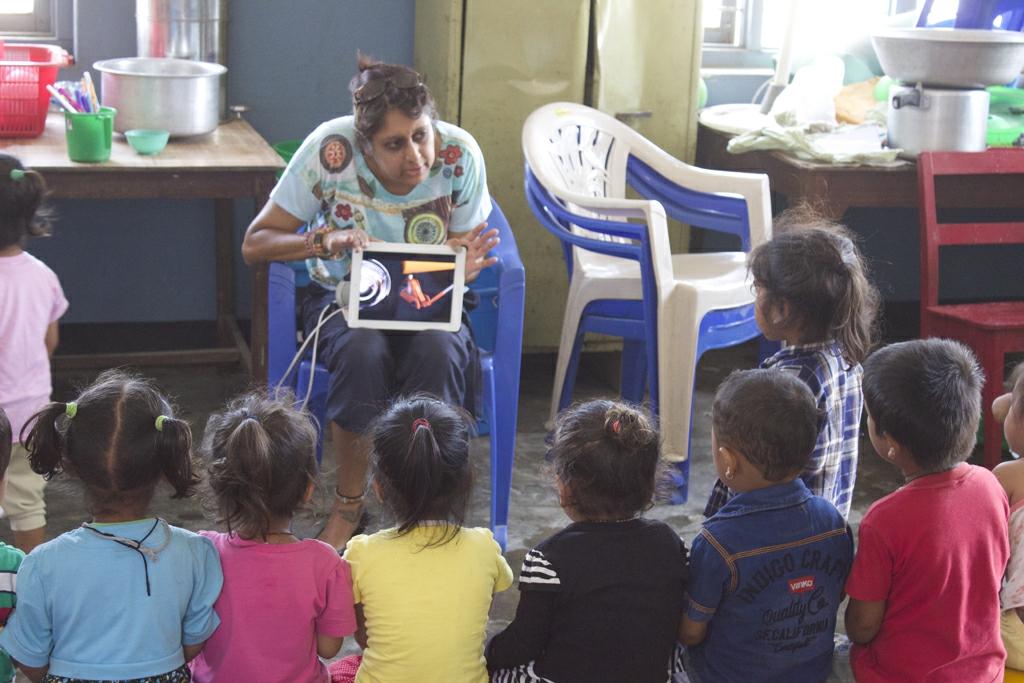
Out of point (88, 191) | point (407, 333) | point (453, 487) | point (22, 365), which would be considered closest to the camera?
point (453, 487)

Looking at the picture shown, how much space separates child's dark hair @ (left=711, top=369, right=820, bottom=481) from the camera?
1.79m

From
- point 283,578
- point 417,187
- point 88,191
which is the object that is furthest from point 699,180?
point 283,578

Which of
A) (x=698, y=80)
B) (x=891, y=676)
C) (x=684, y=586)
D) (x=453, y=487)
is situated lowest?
(x=891, y=676)

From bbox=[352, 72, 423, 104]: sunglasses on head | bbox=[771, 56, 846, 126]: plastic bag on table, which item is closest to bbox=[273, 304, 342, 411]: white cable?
bbox=[352, 72, 423, 104]: sunglasses on head

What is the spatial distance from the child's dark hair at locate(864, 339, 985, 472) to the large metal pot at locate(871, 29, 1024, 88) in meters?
1.82

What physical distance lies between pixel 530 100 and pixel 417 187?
1037 mm

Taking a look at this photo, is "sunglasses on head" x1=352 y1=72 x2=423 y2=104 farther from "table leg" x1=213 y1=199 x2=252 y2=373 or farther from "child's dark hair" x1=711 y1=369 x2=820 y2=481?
"table leg" x1=213 y1=199 x2=252 y2=373

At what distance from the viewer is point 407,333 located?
2.72 metres

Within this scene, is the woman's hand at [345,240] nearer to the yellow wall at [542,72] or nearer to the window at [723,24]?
the yellow wall at [542,72]

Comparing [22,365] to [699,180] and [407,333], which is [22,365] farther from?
[699,180]

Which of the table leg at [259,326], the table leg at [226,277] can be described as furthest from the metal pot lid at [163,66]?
the table leg at [259,326]

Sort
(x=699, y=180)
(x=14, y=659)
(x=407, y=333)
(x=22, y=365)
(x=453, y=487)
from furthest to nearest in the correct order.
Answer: (x=699, y=180), (x=407, y=333), (x=22, y=365), (x=453, y=487), (x=14, y=659)

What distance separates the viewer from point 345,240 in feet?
8.43

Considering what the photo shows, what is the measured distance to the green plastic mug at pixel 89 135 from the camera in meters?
3.02
